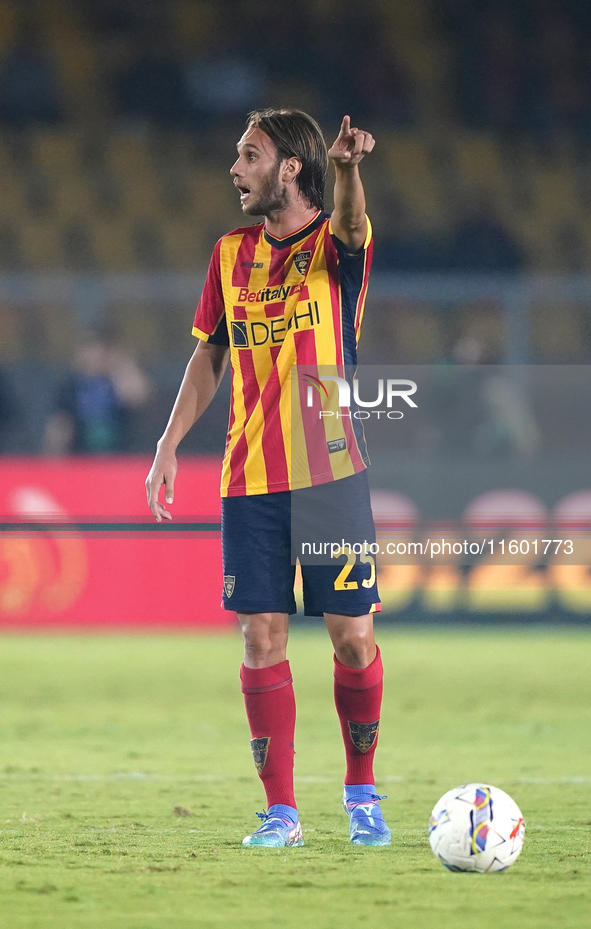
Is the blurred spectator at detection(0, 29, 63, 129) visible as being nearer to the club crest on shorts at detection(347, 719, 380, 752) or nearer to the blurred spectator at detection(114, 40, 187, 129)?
the blurred spectator at detection(114, 40, 187, 129)

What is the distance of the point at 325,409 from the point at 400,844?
3.71 ft

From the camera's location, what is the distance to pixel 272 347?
3.31m

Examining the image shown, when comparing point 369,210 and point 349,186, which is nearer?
point 349,186

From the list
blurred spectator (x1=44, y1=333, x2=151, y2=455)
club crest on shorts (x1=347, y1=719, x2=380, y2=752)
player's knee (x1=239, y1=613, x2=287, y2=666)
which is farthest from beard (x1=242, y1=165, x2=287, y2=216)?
blurred spectator (x1=44, y1=333, x2=151, y2=455)

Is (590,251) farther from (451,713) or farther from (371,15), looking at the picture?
(451,713)

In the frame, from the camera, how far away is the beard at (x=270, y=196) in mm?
3322

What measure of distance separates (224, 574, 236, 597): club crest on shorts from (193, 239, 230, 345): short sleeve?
69 cm


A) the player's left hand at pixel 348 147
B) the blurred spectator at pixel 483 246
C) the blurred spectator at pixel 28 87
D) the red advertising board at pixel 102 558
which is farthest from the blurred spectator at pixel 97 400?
the blurred spectator at pixel 28 87

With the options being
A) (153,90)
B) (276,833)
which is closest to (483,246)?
(153,90)

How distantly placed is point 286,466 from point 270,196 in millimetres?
726

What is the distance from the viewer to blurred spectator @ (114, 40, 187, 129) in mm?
14789

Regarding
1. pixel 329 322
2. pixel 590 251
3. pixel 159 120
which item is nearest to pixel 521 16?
pixel 590 251

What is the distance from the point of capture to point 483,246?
42.0ft

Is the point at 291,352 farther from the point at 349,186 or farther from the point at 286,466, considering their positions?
the point at 349,186
